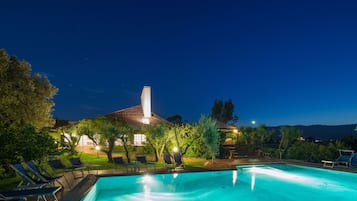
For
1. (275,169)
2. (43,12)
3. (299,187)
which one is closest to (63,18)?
(43,12)

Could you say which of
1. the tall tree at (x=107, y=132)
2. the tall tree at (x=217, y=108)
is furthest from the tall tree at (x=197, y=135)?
the tall tree at (x=217, y=108)

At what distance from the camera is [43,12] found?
2209 cm

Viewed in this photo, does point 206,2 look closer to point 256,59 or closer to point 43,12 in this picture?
point 256,59

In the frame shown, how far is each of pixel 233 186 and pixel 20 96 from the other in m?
11.6

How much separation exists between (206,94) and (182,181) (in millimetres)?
41804

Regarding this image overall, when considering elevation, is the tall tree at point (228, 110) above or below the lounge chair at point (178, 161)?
above

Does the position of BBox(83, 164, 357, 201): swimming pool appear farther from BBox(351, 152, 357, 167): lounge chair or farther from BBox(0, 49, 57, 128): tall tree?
BBox(0, 49, 57, 128): tall tree

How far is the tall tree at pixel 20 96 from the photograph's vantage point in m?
14.3

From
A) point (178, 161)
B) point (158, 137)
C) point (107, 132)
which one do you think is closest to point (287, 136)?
point (158, 137)

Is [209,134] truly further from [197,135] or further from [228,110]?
[228,110]

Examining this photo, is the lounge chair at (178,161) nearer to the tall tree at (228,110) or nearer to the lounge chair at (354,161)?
the lounge chair at (354,161)

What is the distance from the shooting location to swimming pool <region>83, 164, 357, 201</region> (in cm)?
891

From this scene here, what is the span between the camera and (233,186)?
10328 mm

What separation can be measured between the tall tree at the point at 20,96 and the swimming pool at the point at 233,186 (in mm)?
7428
